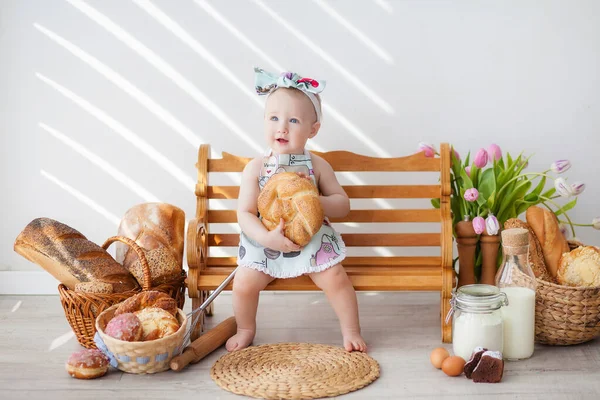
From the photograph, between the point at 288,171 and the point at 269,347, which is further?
A: the point at 288,171

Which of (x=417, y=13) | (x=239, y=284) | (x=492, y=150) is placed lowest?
(x=239, y=284)

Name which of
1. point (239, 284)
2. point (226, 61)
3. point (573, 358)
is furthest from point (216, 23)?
point (573, 358)

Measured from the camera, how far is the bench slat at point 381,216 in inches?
124

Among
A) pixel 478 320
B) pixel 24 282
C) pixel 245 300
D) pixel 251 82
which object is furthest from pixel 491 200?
pixel 24 282

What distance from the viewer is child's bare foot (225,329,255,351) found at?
274cm

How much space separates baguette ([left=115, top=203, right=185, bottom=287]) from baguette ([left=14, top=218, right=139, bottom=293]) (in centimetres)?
12

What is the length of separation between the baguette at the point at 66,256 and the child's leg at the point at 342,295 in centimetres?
79

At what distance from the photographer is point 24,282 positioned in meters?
3.66

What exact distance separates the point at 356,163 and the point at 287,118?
47 centimetres

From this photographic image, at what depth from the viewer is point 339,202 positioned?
2.94 m

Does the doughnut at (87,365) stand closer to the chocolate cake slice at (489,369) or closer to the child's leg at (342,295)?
the child's leg at (342,295)

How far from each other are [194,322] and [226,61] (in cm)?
142

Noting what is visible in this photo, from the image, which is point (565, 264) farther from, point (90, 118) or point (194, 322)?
point (90, 118)

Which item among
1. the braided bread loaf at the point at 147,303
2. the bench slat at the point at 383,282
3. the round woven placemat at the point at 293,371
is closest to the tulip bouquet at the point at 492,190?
the bench slat at the point at 383,282
